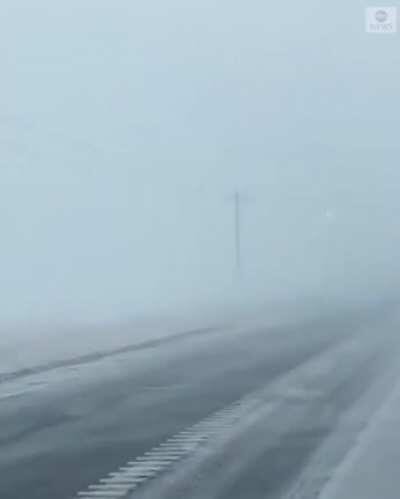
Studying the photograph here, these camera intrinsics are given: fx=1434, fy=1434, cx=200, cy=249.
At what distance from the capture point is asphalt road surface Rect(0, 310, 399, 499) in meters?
12.3

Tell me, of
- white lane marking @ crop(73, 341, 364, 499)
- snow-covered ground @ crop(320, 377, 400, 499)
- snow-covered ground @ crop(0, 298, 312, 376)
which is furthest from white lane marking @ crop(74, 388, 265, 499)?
snow-covered ground @ crop(0, 298, 312, 376)

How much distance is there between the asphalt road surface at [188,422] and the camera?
12.3 metres

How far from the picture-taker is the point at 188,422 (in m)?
17.2

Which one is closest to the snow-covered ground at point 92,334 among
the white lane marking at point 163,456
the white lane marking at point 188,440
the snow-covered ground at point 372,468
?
the white lane marking at point 188,440

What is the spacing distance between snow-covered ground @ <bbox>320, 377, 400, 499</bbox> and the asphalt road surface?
7.3 inches

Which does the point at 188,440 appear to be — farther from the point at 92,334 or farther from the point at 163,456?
the point at 92,334

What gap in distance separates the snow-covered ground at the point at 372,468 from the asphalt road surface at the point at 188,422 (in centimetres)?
19

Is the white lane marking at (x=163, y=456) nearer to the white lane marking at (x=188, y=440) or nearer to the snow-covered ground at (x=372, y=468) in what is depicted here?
the white lane marking at (x=188, y=440)

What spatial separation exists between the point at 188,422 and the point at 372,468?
4744mm

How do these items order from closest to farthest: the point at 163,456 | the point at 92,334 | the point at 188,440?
the point at 163,456, the point at 188,440, the point at 92,334

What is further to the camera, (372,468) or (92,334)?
(92,334)

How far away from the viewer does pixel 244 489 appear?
38.8 feet

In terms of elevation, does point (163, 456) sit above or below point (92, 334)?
above

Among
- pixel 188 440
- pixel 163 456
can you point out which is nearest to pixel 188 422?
pixel 188 440
